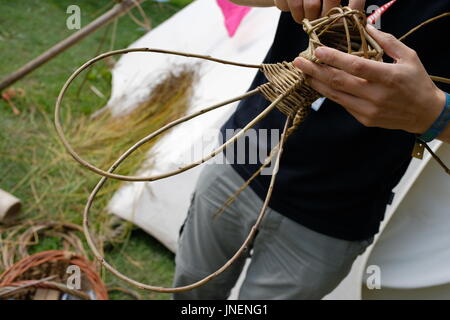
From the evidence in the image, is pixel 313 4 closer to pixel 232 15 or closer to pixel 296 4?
pixel 296 4

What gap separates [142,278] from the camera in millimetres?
1505

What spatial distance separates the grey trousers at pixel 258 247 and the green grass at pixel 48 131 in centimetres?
55

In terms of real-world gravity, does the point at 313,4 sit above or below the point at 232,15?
below

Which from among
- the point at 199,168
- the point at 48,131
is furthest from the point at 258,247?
the point at 48,131

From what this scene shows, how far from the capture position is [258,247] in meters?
0.89

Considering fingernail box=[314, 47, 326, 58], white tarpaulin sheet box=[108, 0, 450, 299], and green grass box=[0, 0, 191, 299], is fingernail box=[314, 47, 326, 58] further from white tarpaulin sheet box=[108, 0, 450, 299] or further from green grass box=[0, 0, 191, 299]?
green grass box=[0, 0, 191, 299]

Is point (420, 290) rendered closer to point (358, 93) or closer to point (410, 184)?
point (410, 184)

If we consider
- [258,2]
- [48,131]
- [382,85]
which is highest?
[258,2]

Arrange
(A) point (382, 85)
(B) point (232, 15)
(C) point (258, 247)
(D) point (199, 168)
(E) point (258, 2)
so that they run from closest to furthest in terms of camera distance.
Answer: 1. (A) point (382, 85)
2. (E) point (258, 2)
3. (C) point (258, 247)
4. (D) point (199, 168)
5. (B) point (232, 15)

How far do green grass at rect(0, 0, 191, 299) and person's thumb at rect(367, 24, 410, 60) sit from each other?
1.11m

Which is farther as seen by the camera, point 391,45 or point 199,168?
point 199,168

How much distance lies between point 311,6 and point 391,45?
129mm

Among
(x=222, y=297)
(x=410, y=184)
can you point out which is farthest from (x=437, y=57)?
(x=222, y=297)

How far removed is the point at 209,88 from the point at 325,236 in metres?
0.99
